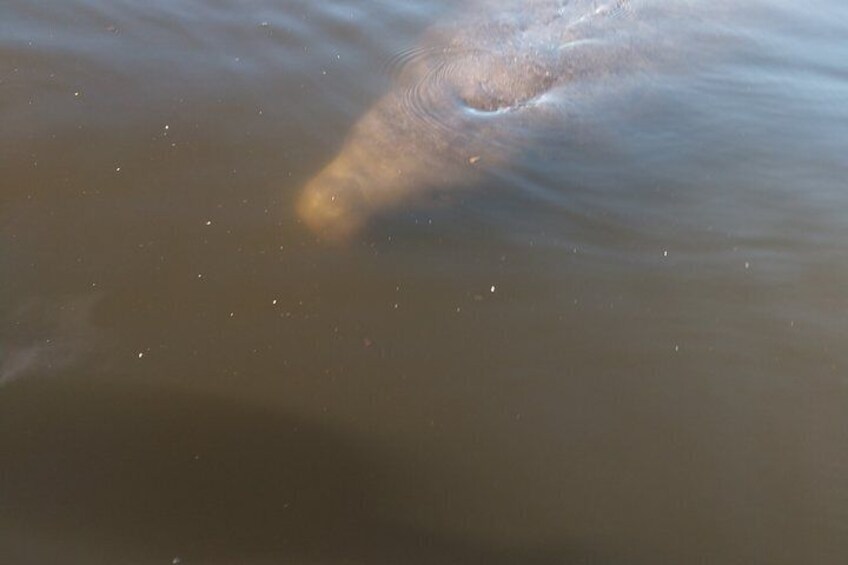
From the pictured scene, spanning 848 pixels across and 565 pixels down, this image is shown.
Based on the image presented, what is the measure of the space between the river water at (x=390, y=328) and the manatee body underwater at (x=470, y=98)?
0.11 m

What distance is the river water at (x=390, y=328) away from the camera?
3213mm

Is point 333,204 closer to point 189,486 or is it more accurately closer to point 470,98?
point 470,98

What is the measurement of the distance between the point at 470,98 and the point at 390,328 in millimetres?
1885

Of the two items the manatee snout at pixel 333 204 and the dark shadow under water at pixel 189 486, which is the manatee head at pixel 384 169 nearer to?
the manatee snout at pixel 333 204

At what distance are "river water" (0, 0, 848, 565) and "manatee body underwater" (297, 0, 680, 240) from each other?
0.36ft

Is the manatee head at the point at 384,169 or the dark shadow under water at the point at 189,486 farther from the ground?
the manatee head at the point at 384,169

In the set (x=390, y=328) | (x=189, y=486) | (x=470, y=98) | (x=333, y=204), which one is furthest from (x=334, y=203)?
(x=189, y=486)

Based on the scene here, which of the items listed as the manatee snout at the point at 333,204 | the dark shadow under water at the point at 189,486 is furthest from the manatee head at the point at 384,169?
the dark shadow under water at the point at 189,486

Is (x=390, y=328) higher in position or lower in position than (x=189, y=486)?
higher

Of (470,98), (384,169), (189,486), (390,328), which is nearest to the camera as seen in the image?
(189,486)

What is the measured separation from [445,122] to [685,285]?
1.64 meters

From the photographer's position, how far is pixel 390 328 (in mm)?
3771

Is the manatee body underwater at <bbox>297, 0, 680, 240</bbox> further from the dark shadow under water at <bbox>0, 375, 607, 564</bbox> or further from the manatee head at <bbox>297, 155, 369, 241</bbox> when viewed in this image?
the dark shadow under water at <bbox>0, 375, 607, 564</bbox>

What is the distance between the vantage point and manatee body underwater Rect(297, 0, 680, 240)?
4.47 metres
